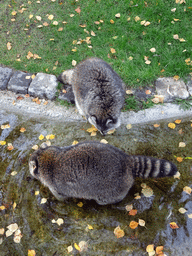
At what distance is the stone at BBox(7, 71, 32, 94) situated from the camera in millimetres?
4512

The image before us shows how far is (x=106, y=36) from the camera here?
516cm

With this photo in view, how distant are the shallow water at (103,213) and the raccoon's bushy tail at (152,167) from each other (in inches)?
22.4

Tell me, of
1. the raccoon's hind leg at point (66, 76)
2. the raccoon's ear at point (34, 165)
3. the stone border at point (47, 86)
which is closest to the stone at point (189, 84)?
the stone border at point (47, 86)

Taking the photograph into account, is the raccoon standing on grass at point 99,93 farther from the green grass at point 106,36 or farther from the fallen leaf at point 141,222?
the fallen leaf at point 141,222

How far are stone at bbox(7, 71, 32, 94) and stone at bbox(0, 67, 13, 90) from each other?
0.10 meters

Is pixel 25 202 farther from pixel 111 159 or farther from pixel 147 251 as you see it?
pixel 147 251

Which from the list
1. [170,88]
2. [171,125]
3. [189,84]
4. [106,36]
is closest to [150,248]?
[171,125]

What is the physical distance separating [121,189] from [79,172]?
626 millimetres

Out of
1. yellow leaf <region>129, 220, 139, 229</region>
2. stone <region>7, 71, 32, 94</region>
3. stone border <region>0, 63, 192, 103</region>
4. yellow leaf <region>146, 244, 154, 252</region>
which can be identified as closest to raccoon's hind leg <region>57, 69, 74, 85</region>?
stone border <region>0, 63, 192, 103</region>

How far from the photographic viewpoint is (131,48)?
4891 millimetres

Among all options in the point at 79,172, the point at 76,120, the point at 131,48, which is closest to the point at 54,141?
the point at 76,120

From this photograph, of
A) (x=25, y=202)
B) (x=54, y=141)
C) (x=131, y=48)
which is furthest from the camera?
(x=131, y=48)

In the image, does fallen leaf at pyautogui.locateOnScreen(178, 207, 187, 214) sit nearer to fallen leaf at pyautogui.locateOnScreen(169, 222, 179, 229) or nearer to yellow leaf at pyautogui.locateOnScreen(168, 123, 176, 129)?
fallen leaf at pyautogui.locateOnScreen(169, 222, 179, 229)

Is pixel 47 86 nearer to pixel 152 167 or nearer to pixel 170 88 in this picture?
pixel 170 88
